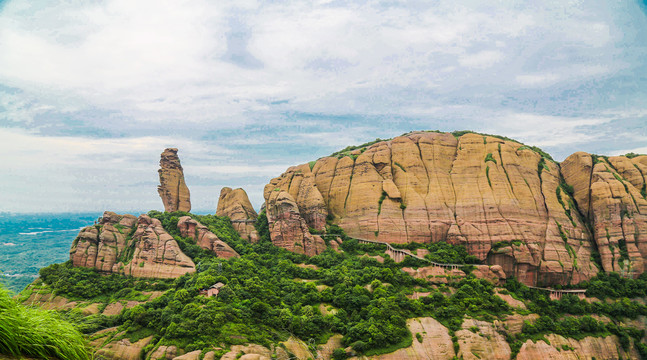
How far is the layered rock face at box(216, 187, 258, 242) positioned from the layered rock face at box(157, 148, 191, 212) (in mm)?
8106

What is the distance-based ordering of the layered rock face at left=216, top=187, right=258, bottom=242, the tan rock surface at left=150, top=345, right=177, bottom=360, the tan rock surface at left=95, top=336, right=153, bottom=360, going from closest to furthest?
the tan rock surface at left=150, top=345, right=177, bottom=360, the tan rock surface at left=95, top=336, right=153, bottom=360, the layered rock face at left=216, top=187, right=258, bottom=242

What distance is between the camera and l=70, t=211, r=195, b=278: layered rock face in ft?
169

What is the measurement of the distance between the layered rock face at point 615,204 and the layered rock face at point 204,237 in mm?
60847

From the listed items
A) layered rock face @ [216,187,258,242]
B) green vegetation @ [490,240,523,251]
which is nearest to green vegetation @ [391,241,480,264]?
green vegetation @ [490,240,523,251]

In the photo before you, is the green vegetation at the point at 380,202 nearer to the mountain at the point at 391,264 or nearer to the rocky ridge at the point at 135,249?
the mountain at the point at 391,264

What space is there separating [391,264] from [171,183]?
48339 mm

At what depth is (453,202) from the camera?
62.6 meters

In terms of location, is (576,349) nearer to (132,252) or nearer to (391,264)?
(391,264)

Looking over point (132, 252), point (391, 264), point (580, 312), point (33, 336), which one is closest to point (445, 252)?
point (391, 264)

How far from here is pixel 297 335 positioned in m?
39.5

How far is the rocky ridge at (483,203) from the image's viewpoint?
56688 mm

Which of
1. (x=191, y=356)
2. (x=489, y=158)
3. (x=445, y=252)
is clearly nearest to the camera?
(x=191, y=356)

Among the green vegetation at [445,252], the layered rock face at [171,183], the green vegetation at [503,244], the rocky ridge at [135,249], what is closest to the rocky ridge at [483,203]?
the green vegetation at [503,244]

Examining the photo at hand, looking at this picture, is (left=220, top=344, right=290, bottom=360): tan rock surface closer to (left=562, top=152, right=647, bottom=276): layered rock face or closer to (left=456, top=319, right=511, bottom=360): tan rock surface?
(left=456, top=319, right=511, bottom=360): tan rock surface
